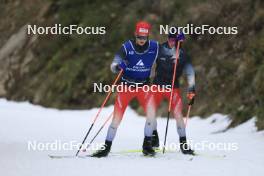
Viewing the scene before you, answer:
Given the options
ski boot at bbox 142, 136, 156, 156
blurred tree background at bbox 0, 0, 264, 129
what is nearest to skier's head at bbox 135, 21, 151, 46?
ski boot at bbox 142, 136, 156, 156

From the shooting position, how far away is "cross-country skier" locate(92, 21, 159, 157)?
10.4 m

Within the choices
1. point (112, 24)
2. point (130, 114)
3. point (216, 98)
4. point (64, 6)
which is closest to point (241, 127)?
point (216, 98)

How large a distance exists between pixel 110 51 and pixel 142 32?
61.8 ft

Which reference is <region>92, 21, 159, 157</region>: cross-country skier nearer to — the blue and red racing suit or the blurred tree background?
the blue and red racing suit

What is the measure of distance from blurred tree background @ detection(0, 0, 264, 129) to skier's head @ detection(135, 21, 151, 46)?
17.8 ft

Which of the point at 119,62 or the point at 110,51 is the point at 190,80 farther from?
the point at 110,51

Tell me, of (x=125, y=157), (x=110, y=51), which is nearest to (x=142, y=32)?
(x=125, y=157)

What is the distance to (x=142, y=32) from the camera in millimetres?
10320

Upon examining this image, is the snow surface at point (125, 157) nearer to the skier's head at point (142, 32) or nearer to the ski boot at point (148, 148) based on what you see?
the ski boot at point (148, 148)

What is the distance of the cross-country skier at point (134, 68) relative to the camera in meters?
10.4

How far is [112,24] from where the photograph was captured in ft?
100

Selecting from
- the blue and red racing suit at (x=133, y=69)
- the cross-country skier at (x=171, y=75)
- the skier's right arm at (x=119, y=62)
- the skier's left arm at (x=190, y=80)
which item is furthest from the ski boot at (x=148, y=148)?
the skier's right arm at (x=119, y=62)

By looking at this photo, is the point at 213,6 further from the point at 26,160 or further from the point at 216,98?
the point at 26,160

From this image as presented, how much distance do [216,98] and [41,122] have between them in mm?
6058
